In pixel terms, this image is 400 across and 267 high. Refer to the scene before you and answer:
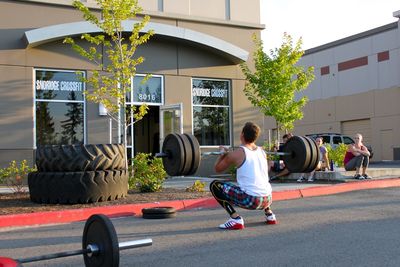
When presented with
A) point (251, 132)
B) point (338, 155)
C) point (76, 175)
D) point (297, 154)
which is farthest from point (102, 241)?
point (338, 155)

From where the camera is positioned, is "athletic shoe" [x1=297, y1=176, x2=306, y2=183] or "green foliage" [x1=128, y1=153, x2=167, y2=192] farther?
"athletic shoe" [x1=297, y1=176, x2=306, y2=183]

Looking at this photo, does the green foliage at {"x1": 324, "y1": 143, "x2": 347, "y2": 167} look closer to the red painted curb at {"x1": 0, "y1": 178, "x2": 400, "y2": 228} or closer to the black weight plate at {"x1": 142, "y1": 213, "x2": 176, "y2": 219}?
the red painted curb at {"x1": 0, "y1": 178, "x2": 400, "y2": 228}

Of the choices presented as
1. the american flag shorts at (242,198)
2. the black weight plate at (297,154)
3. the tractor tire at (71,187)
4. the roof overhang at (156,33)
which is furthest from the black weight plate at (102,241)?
the roof overhang at (156,33)

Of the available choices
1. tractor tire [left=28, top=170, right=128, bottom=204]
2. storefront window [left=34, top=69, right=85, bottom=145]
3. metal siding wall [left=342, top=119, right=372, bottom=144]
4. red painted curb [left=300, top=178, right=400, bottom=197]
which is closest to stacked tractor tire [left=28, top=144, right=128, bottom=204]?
tractor tire [left=28, top=170, right=128, bottom=204]

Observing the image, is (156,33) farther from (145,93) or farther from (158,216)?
(158,216)

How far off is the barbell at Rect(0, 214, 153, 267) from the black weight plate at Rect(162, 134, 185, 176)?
2.83 m

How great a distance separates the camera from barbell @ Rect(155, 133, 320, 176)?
649cm

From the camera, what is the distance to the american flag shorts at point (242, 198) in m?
7.13

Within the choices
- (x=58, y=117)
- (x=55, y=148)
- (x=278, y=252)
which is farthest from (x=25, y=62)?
(x=278, y=252)

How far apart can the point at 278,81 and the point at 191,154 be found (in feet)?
37.0

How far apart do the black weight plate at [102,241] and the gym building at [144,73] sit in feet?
31.8

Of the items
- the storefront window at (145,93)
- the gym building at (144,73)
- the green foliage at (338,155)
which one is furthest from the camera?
the green foliage at (338,155)

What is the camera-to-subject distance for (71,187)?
9.70 meters

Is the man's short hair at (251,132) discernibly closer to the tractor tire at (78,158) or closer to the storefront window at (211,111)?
the tractor tire at (78,158)
